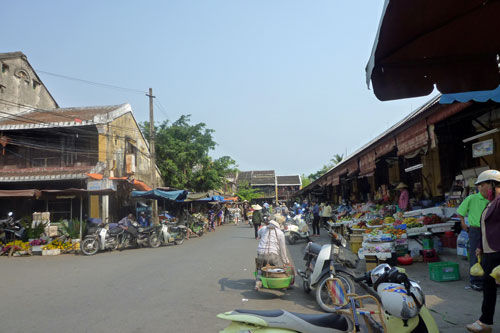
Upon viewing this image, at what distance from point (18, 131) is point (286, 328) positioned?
75.8ft

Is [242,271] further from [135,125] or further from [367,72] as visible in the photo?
[135,125]

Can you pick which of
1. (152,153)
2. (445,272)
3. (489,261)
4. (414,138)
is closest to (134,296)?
(489,261)

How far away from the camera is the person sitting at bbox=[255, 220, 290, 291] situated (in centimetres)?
672

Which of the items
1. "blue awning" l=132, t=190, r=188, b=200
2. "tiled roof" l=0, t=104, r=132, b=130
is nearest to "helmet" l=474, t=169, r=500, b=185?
"blue awning" l=132, t=190, r=188, b=200

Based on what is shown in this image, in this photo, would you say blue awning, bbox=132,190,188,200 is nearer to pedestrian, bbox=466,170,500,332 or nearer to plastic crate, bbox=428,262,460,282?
plastic crate, bbox=428,262,460,282

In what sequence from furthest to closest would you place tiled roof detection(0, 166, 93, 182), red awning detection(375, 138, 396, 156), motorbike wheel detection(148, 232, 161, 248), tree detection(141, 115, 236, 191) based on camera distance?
tree detection(141, 115, 236, 191), tiled roof detection(0, 166, 93, 182), motorbike wheel detection(148, 232, 161, 248), red awning detection(375, 138, 396, 156)

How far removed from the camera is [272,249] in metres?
6.77

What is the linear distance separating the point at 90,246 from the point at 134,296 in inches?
332

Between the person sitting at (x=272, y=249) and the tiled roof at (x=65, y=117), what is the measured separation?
16.7 m

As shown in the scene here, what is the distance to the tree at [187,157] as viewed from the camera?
29062 mm

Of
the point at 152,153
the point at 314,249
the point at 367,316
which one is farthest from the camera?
the point at 152,153

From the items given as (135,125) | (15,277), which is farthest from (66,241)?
(135,125)

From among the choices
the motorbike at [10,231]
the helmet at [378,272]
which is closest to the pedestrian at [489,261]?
the helmet at [378,272]

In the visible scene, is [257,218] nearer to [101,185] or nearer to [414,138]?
[101,185]
